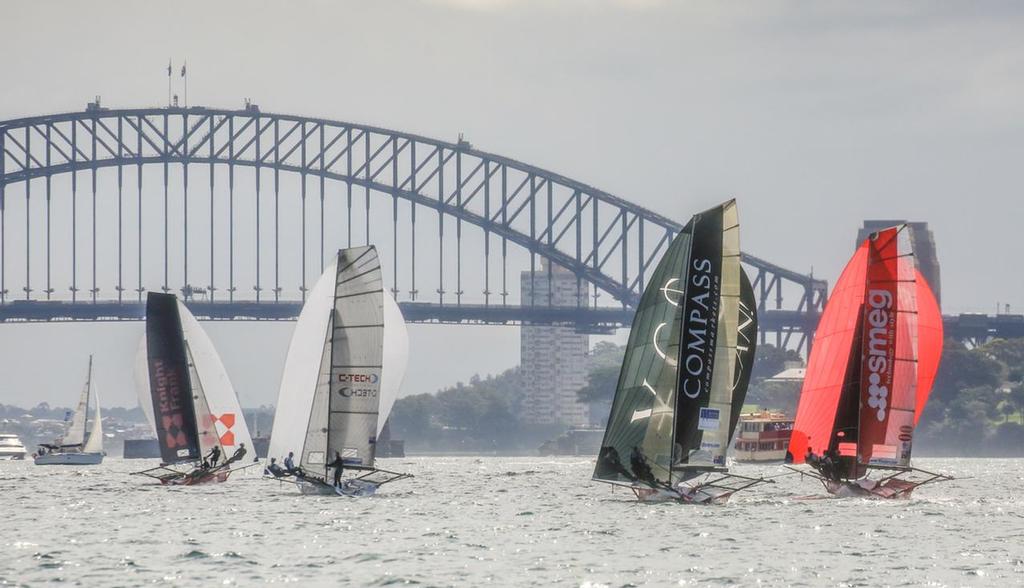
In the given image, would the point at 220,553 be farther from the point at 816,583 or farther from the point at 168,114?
the point at 168,114

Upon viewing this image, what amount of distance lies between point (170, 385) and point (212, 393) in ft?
6.48

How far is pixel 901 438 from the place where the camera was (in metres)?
49.1

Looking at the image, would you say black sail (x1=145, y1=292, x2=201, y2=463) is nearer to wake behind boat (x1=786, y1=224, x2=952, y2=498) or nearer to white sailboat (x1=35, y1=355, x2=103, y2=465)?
wake behind boat (x1=786, y1=224, x2=952, y2=498)

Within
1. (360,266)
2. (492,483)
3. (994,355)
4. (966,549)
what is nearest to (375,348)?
(360,266)

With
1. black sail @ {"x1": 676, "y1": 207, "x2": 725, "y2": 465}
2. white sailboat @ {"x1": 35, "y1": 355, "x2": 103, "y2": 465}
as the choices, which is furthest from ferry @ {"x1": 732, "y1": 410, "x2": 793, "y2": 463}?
black sail @ {"x1": 676, "y1": 207, "x2": 725, "y2": 465}

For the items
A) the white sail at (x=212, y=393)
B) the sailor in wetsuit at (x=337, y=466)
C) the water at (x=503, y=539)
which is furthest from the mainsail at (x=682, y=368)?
the white sail at (x=212, y=393)

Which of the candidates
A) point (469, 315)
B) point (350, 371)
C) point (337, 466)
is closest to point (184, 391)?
point (337, 466)

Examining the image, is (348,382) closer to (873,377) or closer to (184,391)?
A: (184,391)

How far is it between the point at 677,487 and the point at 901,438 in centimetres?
740

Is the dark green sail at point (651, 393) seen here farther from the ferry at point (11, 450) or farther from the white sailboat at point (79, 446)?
the ferry at point (11, 450)

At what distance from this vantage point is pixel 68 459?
312 ft

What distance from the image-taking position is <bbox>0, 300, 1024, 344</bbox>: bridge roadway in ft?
430

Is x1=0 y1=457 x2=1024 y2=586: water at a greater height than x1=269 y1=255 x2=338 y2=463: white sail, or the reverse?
x1=269 y1=255 x2=338 y2=463: white sail

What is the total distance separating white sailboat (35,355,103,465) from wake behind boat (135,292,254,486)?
34677mm
